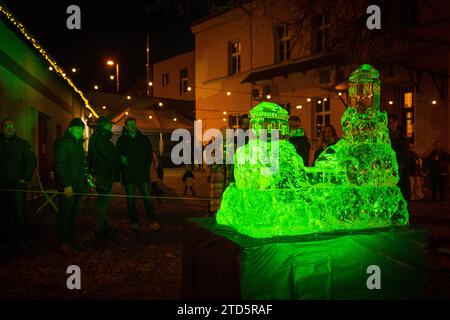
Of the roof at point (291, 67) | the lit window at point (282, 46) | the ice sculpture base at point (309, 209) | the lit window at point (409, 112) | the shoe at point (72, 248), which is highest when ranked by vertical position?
the lit window at point (282, 46)

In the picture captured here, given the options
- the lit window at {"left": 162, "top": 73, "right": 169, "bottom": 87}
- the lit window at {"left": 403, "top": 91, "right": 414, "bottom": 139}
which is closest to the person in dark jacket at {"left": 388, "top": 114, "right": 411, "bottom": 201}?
Result: the lit window at {"left": 403, "top": 91, "right": 414, "bottom": 139}

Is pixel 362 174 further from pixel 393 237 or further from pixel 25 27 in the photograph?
pixel 25 27

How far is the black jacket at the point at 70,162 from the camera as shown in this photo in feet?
17.3

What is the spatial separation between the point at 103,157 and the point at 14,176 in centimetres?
130

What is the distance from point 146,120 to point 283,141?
62.0 ft

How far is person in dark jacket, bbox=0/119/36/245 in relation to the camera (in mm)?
5973

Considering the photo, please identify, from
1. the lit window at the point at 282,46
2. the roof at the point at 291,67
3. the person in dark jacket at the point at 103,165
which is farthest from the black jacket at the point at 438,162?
the lit window at the point at 282,46

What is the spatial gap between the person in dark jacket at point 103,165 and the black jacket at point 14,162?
0.88 metres

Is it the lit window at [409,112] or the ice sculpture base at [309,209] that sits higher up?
the lit window at [409,112]

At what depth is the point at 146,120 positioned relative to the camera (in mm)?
20953

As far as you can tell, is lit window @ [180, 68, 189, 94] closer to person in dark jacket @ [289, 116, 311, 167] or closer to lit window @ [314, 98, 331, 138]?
lit window @ [314, 98, 331, 138]

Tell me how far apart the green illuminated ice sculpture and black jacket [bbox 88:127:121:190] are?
3.69 m

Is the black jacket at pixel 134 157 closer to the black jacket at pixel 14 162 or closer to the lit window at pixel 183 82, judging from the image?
the black jacket at pixel 14 162

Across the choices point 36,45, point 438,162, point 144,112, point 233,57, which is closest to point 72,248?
point 36,45
